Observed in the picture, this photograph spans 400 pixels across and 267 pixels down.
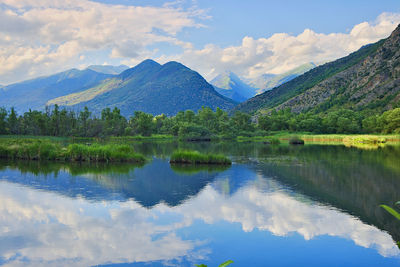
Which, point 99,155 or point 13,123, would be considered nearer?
point 99,155

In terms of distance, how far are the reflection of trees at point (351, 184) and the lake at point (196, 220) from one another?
0.31ft

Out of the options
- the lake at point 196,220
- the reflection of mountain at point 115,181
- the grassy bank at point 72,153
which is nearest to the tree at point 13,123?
the grassy bank at point 72,153

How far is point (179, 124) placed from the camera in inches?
5369

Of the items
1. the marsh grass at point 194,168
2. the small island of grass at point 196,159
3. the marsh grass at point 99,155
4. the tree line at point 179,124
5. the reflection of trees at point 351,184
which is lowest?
the reflection of trees at point 351,184

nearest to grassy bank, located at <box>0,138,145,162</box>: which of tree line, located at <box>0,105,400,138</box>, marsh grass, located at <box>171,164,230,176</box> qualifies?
marsh grass, located at <box>171,164,230,176</box>

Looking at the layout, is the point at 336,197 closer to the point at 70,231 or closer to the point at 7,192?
the point at 70,231

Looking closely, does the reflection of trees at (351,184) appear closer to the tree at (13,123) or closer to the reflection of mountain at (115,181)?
the reflection of mountain at (115,181)

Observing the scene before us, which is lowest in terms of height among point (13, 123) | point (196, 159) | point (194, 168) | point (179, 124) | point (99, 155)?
point (194, 168)

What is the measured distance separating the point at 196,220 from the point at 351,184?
17067 mm

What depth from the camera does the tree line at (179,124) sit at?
106 m

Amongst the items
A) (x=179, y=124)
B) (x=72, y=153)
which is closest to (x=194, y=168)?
(x=72, y=153)

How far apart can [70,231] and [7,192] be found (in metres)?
12.2

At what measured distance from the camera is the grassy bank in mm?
43719

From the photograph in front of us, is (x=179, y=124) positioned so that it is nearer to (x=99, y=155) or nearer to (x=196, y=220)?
(x=99, y=155)
